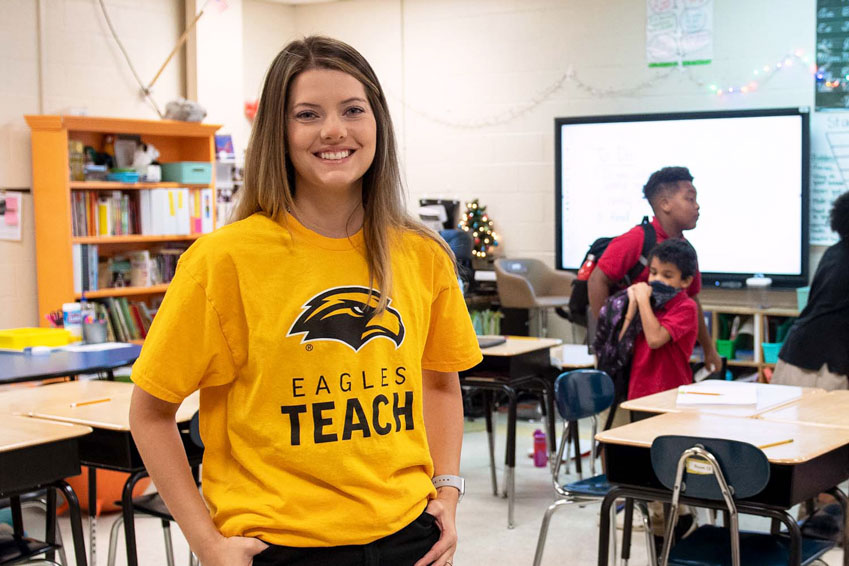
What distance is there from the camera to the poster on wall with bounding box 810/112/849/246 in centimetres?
661

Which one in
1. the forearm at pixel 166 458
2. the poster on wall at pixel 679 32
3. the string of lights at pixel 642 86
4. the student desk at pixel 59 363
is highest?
the poster on wall at pixel 679 32

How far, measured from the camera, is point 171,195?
268 inches

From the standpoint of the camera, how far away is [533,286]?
764 centimetres

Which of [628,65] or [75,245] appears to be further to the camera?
[628,65]

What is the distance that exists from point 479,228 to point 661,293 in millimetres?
4003

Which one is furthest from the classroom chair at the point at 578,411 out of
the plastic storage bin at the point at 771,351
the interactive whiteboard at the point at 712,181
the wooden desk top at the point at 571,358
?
the interactive whiteboard at the point at 712,181

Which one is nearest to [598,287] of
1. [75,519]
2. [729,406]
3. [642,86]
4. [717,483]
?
[729,406]

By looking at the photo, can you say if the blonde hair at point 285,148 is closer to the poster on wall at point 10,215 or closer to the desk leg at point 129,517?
the desk leg at point 129,517

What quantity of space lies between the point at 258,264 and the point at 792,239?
5951 millimetres

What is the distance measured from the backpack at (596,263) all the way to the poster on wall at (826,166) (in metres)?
2.30

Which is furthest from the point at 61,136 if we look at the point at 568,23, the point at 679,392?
the point at 679,392

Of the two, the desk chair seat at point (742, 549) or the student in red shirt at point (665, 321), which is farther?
the student in red shirt at point (665, 321)

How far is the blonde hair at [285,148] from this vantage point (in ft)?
4.75

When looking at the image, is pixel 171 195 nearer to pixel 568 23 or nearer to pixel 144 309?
pixel 144 309
